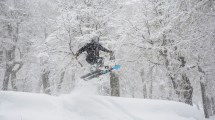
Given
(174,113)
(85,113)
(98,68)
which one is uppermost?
(98,68)

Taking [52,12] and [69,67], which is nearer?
[69,67]

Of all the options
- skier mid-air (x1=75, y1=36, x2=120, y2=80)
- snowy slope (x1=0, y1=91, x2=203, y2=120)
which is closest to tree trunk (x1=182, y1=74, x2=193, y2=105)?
skier mid-air (x1=75, y1=36, x2=120, y2=80)

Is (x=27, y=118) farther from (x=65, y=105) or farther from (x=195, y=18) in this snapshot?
(x=195, y=18)

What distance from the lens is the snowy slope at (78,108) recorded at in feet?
18.1

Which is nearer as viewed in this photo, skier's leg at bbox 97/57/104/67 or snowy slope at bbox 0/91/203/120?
snowy slope at bbox 0/91/203/120

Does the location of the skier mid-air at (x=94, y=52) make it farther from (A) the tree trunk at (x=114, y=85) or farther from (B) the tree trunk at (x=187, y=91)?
(B) the tree trunk at (x=187, y=91)

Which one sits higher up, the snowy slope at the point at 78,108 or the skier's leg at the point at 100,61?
the skier's leg at the point at 100,61

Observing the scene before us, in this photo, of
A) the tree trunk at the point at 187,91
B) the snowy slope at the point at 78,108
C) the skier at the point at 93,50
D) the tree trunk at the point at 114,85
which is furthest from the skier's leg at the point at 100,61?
the tree trunk at the point at 187,91

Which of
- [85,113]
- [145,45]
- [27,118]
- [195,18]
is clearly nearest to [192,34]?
[195,18]

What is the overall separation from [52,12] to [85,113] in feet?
53.2

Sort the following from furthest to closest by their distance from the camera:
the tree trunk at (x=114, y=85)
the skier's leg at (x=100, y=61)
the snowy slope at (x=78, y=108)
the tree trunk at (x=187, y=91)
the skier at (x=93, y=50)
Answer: the tree trunk at (x=114, y=85) → the tree trunk at (x=187, y=91) → the skier's leg at (x=100, y=61) → the skier at (x=93, y=50) → the snowy slope at (x=78, y=108)

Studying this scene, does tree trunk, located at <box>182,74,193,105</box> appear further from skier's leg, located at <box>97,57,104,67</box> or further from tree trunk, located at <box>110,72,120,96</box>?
skier's leg, located at <box>97,57,104,67</box>

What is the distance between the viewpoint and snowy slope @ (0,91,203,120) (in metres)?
5.52

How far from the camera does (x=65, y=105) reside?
20.6 feet
